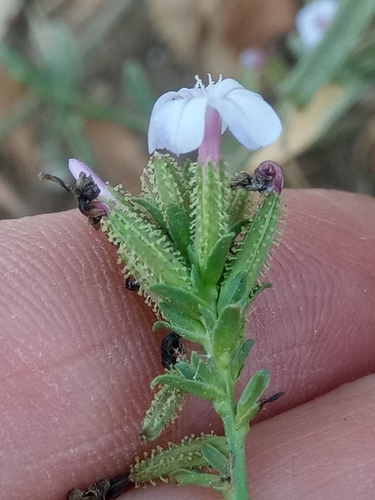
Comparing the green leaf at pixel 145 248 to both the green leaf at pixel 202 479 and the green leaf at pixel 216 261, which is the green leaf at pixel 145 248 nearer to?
the green leaf at pixel 216 261

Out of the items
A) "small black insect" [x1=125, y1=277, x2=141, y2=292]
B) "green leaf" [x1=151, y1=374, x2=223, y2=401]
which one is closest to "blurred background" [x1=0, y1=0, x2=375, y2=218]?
"small black insect" [x1=125, y1=277, x2=141, y2=292]

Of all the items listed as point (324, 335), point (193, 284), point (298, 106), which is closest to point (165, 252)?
point (193, 284)

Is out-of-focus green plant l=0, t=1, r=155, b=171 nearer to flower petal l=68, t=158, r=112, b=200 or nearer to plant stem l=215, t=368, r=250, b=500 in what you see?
flower petal l=68, t=158, r=112, b=200

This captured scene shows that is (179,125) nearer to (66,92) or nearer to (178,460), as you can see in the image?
(178,460)

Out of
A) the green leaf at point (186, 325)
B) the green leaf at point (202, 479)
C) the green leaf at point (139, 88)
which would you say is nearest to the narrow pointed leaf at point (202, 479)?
the green leaf at point (202, 479)

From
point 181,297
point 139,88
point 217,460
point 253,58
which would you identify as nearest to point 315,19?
point 253,58

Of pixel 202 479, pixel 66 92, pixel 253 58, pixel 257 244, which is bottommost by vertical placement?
pixel 202 479
